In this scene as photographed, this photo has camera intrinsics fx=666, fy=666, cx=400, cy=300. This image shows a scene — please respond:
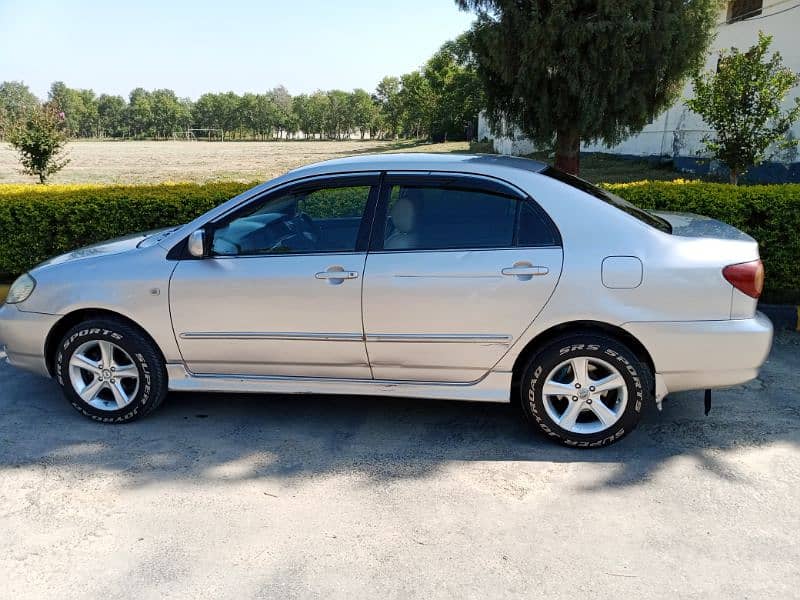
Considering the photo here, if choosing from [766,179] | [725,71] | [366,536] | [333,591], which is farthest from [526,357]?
[766,179]

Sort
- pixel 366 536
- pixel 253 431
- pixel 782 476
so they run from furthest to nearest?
pixel 253 431 → pixel 782 476 → pixel 366 536

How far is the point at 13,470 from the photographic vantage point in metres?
3.62

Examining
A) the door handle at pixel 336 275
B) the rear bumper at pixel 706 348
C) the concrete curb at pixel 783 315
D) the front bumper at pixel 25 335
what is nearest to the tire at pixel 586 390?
the rear bumper at pixel 706 348

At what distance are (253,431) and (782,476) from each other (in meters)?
2.92

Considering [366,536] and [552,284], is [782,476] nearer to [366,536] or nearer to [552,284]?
[552,284]

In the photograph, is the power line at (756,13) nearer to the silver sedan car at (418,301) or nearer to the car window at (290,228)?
the silver sedan car at (418,301)

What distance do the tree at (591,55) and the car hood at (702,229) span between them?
4.16 meters

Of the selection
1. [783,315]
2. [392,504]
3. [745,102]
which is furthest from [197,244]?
[745,102]

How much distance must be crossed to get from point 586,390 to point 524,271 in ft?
2.42

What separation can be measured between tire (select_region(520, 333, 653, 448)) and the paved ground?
147mm

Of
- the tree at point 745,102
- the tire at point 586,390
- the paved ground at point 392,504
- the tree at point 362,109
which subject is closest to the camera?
the paved ground at point 392,504

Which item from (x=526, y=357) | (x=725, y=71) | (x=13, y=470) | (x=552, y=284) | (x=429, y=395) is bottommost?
(x=13, y=470)

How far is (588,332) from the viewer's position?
11.8 ft

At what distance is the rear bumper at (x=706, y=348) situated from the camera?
3.47 metres
